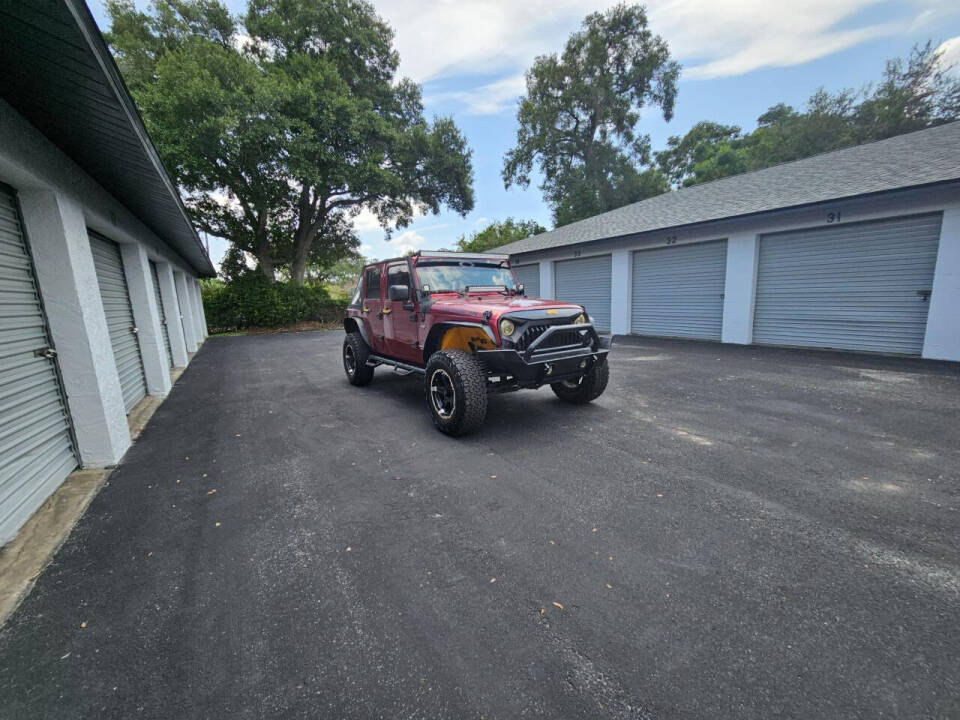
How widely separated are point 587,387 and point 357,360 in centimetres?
394

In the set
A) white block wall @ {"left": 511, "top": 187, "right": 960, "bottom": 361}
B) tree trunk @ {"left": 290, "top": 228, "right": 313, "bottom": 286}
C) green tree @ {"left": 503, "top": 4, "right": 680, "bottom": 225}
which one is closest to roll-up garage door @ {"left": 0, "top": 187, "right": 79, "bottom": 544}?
white block wall @ {"left": 511, "top": 187, "right": 960, "bottom": 361}

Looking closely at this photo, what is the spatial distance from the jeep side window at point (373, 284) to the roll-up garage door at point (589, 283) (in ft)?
31.6

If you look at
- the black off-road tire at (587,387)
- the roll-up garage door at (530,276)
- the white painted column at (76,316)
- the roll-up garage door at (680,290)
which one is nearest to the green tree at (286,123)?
the roll-up garage door at (530,276)

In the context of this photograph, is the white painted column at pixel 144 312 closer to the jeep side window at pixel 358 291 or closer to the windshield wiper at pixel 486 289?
the jeep side window at pixel 358 291

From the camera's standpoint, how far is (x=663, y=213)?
1288cm

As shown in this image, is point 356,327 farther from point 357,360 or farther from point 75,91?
point 75,91

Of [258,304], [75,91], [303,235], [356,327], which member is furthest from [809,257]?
→ [303,235]

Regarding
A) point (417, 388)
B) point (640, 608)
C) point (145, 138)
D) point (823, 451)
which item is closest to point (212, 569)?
point (640, 608)

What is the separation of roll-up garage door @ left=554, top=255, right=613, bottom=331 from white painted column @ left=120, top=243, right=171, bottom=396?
1240 centimetres

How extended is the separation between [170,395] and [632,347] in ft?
34.2

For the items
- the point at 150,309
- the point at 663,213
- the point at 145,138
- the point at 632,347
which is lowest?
the point at 632,347

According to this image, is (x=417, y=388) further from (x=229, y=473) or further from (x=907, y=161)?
(x=907, y=161)

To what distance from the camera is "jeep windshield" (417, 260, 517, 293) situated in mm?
5137

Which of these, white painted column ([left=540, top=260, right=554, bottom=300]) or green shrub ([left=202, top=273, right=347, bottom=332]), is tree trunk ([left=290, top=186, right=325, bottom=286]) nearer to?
green shrub ([left=202, top=273, right=347, bottom=332])
